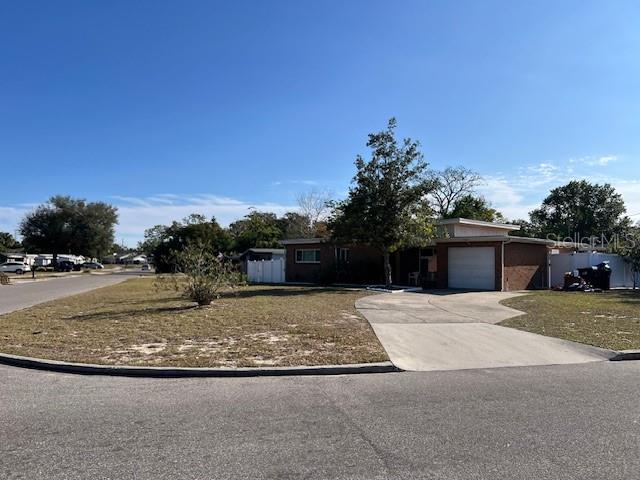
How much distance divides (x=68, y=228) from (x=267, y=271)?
53051 millimetres

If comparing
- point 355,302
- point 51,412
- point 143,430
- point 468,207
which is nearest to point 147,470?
point 143,430

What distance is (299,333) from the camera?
11.0 m

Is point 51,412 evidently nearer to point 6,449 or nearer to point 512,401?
point 6,449

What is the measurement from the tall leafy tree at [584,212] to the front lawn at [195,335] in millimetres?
60986

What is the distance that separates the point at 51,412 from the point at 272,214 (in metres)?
82.3

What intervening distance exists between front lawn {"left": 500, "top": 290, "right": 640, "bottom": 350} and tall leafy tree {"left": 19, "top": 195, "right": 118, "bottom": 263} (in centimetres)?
7207

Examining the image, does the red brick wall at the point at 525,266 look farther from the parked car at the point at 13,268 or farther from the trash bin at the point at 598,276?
the parked car at the point at 13,268

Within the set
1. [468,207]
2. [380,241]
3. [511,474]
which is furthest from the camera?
[468,207]

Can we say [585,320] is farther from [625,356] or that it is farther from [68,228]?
[68,228]

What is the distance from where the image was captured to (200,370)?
761 cm

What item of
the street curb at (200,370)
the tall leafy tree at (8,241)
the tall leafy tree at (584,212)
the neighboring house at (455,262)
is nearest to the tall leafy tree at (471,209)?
the tall leafy tree at (584,212)

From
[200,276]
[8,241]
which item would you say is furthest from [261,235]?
[8,241]

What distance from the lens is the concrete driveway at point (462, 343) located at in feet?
29.0

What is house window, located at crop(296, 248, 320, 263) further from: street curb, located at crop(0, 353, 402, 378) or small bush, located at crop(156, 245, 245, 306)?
street curb, located at crop(0, 353, 402, 378)
